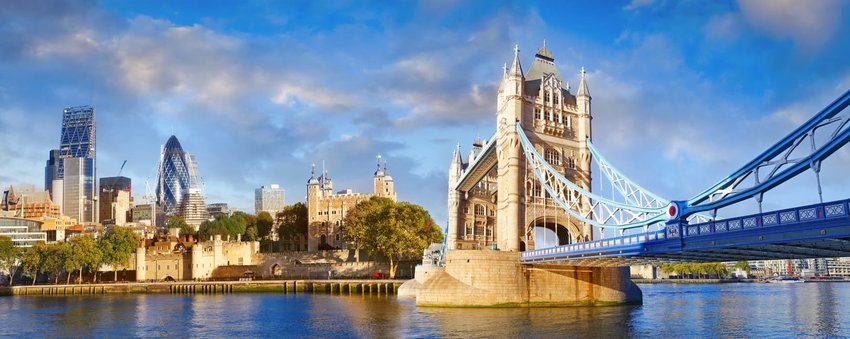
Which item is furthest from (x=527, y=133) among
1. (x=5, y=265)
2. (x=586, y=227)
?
(x=5, y=265)

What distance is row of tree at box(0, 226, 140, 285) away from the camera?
9988cm

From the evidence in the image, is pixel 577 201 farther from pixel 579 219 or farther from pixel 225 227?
pixel 225 227

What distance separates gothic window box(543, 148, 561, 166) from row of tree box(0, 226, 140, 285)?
6917 centimetres

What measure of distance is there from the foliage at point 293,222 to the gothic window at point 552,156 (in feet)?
256

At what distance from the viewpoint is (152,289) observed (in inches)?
3856

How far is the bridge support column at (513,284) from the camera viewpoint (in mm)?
50250

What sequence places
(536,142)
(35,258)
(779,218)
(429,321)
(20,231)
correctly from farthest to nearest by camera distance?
1. (20,231)
2. (35,258)
3. (536,142)
4. (429,321)
5. (779,218)

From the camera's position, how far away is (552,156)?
57938 mm

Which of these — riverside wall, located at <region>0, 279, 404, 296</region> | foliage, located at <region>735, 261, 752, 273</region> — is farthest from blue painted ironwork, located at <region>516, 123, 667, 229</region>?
foliage, located at <region>735, 261, 752, 273</region>

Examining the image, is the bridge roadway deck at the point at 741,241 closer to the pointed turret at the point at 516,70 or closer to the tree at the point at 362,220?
the pointed turret at the point at 516,70

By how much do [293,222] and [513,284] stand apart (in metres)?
84.4

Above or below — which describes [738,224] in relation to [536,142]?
below

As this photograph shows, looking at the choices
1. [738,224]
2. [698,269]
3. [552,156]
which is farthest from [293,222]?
[738,224]

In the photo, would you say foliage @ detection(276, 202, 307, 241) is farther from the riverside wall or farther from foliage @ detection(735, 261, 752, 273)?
foliage @ detection(735, 261, 752, 273)
